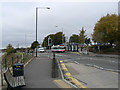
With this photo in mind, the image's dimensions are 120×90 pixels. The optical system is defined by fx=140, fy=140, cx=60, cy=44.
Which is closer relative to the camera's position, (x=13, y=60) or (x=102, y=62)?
(x=102, y=62)

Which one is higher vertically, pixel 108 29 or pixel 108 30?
pixel 108 29

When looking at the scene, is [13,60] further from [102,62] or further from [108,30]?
[108,30]

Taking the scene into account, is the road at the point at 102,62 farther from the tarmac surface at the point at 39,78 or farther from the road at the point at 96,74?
the tarmac surface at the point at 39,78

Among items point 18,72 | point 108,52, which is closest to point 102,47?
point 108,52

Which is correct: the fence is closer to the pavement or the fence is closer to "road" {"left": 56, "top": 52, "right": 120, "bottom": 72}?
the pavement

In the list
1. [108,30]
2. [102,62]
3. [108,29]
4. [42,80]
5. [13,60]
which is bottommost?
[102,62]

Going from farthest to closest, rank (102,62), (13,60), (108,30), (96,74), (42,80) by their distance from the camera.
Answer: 1. (108,30)
2. (13,60)
3. (102,62)
4. (96,74)
5. (42,80)

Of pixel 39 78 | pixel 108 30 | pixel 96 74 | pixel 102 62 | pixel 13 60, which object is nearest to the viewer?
pixel 39 78

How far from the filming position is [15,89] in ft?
19.1

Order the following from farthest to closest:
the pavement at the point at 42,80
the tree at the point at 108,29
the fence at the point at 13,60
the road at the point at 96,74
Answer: the tree at the point at 108,29 → the fence at the point at 13,60 → the road at the point at 96,74 → the pavement at the point at 42,80

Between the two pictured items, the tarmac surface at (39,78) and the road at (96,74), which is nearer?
the tarmac surface at (39,78)

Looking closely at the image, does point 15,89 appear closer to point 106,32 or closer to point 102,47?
A: point 106,32

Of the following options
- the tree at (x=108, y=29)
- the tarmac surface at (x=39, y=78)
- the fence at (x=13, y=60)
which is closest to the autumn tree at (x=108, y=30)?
the tree at (x=108, y=29)

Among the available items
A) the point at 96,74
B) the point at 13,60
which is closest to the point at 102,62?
the point at 96,74
